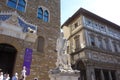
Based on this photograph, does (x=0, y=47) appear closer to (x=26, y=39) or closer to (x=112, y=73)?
(x=26, y=39)

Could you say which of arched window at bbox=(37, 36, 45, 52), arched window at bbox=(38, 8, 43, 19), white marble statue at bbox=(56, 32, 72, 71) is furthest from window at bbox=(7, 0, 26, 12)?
white marble statue at bbox=(56, 32, 72, 71)

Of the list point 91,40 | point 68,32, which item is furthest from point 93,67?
point 68,32

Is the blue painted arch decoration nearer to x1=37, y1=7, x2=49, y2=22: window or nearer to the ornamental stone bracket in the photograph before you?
the ornamental stone bracket

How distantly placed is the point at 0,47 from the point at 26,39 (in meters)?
2.37

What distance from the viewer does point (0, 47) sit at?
1105 centimetres

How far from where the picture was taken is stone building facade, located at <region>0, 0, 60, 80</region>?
34.5ft

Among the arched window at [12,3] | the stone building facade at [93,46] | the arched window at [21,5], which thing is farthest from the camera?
the stone building facade at [93,46]

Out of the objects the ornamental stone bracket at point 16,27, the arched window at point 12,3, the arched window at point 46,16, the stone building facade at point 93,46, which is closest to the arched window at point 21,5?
the arched window at point 12,3

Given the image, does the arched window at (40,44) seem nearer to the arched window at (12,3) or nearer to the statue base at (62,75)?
the arched window at (12,3)

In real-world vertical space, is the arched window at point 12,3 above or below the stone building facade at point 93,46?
above

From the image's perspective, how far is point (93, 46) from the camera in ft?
59.7

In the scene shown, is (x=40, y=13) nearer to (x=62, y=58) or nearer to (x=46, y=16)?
(x=46, y=16)

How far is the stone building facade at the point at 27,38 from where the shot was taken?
414 inches

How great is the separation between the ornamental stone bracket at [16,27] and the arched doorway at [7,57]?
1201 millimetres
